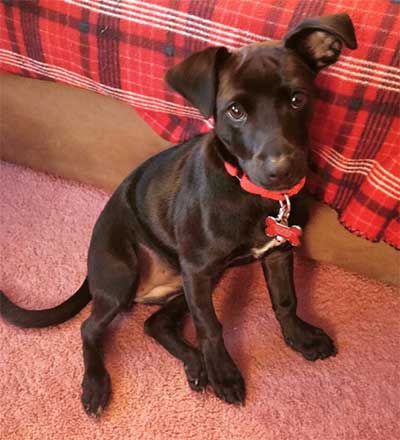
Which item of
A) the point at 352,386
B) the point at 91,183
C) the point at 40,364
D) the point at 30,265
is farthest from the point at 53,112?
the point at 352,386

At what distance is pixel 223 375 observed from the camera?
1.76m

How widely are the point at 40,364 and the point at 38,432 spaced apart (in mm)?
248

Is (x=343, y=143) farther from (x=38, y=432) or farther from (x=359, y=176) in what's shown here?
(x=38, y=432)

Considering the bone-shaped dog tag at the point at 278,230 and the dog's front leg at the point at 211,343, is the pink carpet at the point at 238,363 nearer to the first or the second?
the dog's front leg at the point at 211,343

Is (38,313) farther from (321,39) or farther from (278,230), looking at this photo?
(321,39)

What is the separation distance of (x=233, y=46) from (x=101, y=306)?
3.05ft

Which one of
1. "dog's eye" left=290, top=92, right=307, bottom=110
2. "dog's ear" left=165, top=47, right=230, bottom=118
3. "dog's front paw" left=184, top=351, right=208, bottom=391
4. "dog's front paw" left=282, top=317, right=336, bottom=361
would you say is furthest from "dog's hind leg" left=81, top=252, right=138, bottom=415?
"dog's eye" left=290, top=92, right=307, bottom=110

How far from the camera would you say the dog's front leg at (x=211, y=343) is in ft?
5.59

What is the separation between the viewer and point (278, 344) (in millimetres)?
1921

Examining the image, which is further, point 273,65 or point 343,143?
point 343,143

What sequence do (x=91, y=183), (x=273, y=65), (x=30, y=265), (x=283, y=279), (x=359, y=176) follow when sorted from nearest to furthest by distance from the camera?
(x=273, y=65)
(x=359, y=176)
(x=283, y=279)
(x=30, y=265)
(x=91, y=183)

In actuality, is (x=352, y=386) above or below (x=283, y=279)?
below

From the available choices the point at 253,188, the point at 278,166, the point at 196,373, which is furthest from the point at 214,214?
the point at 196,373

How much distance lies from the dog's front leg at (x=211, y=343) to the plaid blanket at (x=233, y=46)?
0.52 m
